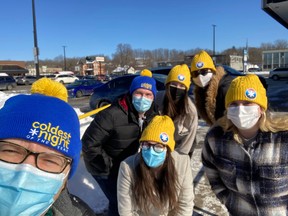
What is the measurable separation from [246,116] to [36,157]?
55.8 inches

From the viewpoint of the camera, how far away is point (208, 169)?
218 cm

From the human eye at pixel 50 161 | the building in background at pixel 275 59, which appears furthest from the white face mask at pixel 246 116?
the building in background at pixel 275 59

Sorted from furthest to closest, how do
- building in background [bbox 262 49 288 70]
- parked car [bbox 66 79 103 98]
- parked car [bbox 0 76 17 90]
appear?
building in background [bbox 262 49 288 70]
parked car [bbox 0 76 17 90]
parked car [bbox 66 79 103 98]

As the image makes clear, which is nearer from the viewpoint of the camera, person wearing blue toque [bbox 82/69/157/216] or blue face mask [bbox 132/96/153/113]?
person wearing blue toque [bbox 82/69/157/216]

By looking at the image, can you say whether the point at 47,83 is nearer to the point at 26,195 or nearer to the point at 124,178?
the point at 124,178

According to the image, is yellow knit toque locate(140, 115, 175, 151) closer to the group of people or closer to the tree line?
the group of people

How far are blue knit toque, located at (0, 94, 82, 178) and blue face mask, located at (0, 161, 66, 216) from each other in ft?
0.40

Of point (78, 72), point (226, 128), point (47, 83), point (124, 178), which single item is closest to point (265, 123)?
point (226, 128)

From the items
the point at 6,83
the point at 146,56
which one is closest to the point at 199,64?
the point at 6,83

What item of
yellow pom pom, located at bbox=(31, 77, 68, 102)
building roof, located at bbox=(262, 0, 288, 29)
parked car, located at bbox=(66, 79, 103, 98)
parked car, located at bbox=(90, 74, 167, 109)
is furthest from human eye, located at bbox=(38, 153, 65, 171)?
parked car, located at bbox=(66, 79, 103, 98)

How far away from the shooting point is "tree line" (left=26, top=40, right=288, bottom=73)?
244 feet

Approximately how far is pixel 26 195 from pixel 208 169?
1.51 meters

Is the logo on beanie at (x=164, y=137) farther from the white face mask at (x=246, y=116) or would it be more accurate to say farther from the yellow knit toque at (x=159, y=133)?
the white face mask at (x=246, y=116)

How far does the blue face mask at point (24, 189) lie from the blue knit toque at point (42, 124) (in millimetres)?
122
